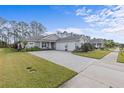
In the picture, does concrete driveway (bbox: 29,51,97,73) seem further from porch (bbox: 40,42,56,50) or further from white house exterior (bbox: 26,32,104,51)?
porch (bbox: 40,42,56,50)

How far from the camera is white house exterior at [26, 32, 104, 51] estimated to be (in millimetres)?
18938

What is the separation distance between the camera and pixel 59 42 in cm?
2164

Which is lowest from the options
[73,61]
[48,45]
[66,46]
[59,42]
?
[73,61]

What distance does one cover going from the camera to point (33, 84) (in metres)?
3.84

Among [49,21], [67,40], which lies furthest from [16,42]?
[49,21]

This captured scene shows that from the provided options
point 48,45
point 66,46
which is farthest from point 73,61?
point 48,45

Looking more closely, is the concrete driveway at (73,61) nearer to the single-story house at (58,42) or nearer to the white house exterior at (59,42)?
the white house exterior at (59,42)

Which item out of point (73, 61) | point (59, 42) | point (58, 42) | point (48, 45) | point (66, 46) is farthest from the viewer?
point (48, 45)

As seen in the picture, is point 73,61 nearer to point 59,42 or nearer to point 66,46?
point 66,46

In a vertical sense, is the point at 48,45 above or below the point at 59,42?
below

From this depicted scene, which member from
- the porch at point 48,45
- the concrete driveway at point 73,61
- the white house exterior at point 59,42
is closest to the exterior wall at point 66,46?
the white house exterior at point 59,42

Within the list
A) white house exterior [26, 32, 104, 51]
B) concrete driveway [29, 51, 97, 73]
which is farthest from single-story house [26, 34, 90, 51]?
concrete driveway [29, 51, 97, 73]
